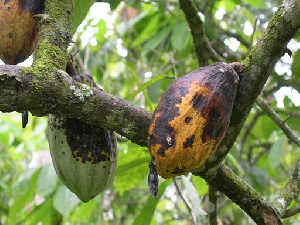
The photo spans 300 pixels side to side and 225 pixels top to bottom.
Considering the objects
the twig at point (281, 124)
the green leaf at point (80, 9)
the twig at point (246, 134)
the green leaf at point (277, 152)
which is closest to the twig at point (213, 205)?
the twig at point (281, 124)

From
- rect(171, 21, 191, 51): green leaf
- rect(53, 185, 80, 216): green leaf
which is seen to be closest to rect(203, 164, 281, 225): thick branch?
rect(53, 185, 80, 216): green leaf

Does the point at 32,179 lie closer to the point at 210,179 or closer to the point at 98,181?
the point at 98,181

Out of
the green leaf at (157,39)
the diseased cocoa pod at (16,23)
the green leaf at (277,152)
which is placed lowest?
the green leaf at (277,152)

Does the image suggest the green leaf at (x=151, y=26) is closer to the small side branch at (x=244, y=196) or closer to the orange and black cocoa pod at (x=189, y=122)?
the small side branch at (x=244, y=196)

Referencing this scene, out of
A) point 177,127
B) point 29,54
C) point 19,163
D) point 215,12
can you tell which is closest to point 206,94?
point 177,127

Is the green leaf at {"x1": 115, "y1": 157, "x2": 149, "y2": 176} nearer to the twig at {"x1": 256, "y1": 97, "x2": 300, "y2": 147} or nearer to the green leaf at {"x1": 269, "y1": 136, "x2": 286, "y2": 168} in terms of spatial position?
the twig at {"x1": 256, "y1": 97, "x2": 300, "y2": 147}
